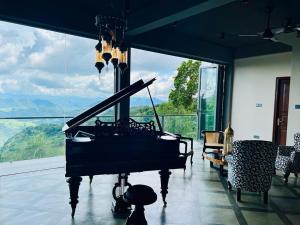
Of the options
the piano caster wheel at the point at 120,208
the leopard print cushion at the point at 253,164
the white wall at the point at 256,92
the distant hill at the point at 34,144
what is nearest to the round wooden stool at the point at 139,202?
the piano caster wheel at the point at 120,208

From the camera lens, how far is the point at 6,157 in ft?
17.3

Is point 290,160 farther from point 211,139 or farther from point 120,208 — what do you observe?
point 120,208

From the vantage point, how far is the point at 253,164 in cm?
361

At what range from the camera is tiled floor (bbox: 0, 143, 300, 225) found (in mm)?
3020

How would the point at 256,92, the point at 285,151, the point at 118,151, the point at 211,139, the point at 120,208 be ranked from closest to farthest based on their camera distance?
1. the point at 118,151
2. the point at 120,208
3. the point at 285,151
4. the point at 211,139
5. the point at 256,92

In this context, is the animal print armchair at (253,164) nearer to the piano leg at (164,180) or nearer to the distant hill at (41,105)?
the piano leg at (164,180)

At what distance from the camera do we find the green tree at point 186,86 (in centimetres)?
936

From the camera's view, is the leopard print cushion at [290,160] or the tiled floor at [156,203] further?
the leopard print cushion at [290,160]

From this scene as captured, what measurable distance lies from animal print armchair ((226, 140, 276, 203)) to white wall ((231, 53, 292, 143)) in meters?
3.88

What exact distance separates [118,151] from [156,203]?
1141 millimetres

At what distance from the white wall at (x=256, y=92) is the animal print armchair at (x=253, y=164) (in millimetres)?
3875

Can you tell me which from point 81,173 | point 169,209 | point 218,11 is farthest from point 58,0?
point 169,209

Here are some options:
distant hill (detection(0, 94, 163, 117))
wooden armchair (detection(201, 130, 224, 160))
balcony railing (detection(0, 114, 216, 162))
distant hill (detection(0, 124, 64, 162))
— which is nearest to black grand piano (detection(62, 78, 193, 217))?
distant hill (detection(0, 94, 163, 117))

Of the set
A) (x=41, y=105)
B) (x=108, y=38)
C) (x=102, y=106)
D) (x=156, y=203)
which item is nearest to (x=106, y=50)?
(x=108, y=38)
